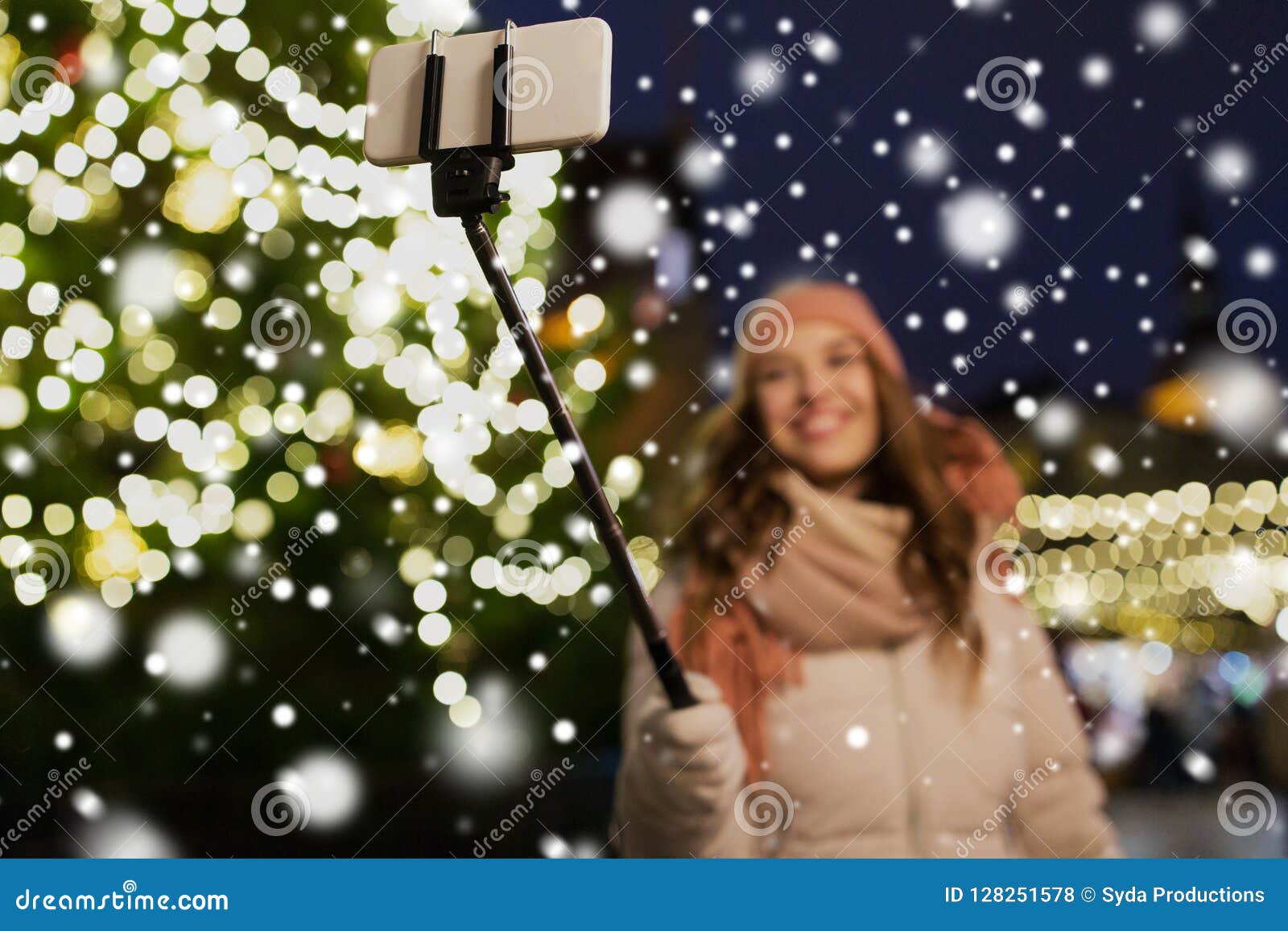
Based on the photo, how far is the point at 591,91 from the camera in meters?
1.03

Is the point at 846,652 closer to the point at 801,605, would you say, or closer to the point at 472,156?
the point at 801,605

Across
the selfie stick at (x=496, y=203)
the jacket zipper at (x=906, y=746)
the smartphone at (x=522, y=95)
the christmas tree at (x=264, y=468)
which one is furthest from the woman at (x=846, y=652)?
the smartphone at (x=522, y=95)

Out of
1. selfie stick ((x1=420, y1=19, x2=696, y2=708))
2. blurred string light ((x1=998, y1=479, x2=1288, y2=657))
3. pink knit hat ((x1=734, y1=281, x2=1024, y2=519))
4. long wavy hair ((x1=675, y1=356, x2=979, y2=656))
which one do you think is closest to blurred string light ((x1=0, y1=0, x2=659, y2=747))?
long wavy hair ((x1=675, y1=356, x2=979, y2=656))

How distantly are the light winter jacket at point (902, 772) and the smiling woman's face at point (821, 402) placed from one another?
0.98 feet

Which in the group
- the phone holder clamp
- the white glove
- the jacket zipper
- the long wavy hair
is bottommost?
the white glove

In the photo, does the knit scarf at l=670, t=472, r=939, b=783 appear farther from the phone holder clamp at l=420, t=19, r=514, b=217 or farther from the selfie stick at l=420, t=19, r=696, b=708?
the phone holder clamp at l=420, t=19, r=514, b=217

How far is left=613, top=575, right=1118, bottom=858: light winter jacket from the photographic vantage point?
1.43 m

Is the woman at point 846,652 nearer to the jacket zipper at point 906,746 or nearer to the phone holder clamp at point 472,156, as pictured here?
the jacket zipper at point 906,746

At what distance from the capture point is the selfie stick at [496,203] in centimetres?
104

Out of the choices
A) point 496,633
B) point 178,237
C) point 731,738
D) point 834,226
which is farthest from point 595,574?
point 178,237

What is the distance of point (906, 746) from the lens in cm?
145

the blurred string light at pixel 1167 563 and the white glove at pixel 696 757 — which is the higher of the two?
the blurred string light at pixel 1167 563

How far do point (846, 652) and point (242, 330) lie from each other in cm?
116

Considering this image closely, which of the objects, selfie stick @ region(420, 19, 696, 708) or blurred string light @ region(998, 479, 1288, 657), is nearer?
selfie stick @ region(420, 19, 696, 708)
